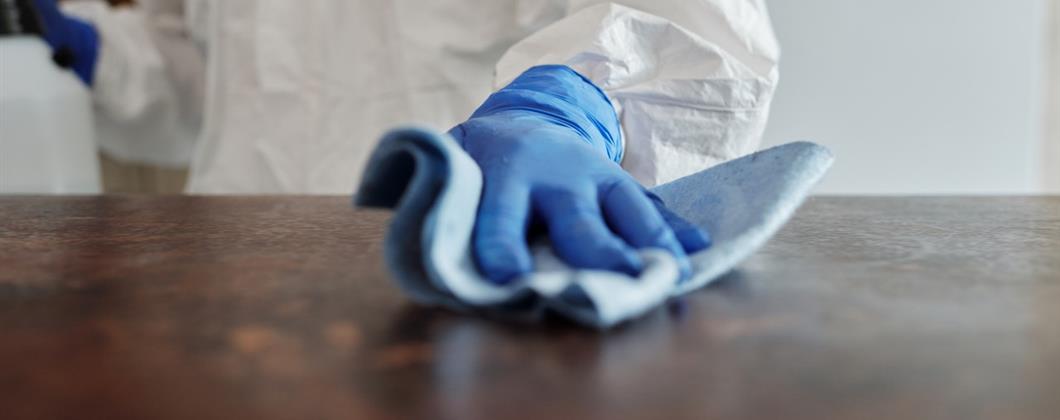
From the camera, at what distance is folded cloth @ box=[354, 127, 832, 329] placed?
383 mm

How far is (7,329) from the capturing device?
403mm

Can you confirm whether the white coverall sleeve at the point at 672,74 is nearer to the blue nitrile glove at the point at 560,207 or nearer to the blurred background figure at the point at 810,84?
the blurred background figure at the point at 810,84

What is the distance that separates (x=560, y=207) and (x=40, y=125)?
66.6 inches

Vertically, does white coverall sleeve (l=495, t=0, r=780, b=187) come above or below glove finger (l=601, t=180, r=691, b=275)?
above

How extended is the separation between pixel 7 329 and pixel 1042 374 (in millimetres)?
429

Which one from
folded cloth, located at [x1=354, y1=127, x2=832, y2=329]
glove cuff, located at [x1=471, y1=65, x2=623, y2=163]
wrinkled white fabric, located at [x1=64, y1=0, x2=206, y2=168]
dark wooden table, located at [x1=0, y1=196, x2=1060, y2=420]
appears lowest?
dark wooden table, located at [x1=0, y1=196, x2=1060, y2=420]

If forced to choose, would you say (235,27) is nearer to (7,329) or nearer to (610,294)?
(7,329)

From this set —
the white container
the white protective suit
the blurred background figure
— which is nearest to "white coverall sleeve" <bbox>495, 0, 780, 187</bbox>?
the white protective suit

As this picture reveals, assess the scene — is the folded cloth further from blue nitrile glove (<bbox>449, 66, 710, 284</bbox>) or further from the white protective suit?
the white protective suit

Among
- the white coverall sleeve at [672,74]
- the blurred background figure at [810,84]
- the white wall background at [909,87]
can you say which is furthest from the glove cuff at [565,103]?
the white wall background at [909,87]

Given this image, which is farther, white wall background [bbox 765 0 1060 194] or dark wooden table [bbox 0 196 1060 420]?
white wall background [bbox 765 0 1060 194]

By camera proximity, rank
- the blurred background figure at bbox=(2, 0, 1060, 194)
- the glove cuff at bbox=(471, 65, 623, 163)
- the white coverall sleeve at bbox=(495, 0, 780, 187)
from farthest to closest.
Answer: the blurred background figure at bbox=(2, 0, 1060, 194), the white coverall sleeve at bbox=(495, 0, 780, 187), the glove cuff at bbox=(471, 65, 623, 163)

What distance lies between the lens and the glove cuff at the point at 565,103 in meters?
0.77

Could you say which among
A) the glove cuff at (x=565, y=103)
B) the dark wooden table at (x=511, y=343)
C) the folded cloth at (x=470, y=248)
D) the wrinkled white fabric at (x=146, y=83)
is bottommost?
the dark wooden table at (x=511, y=343)
